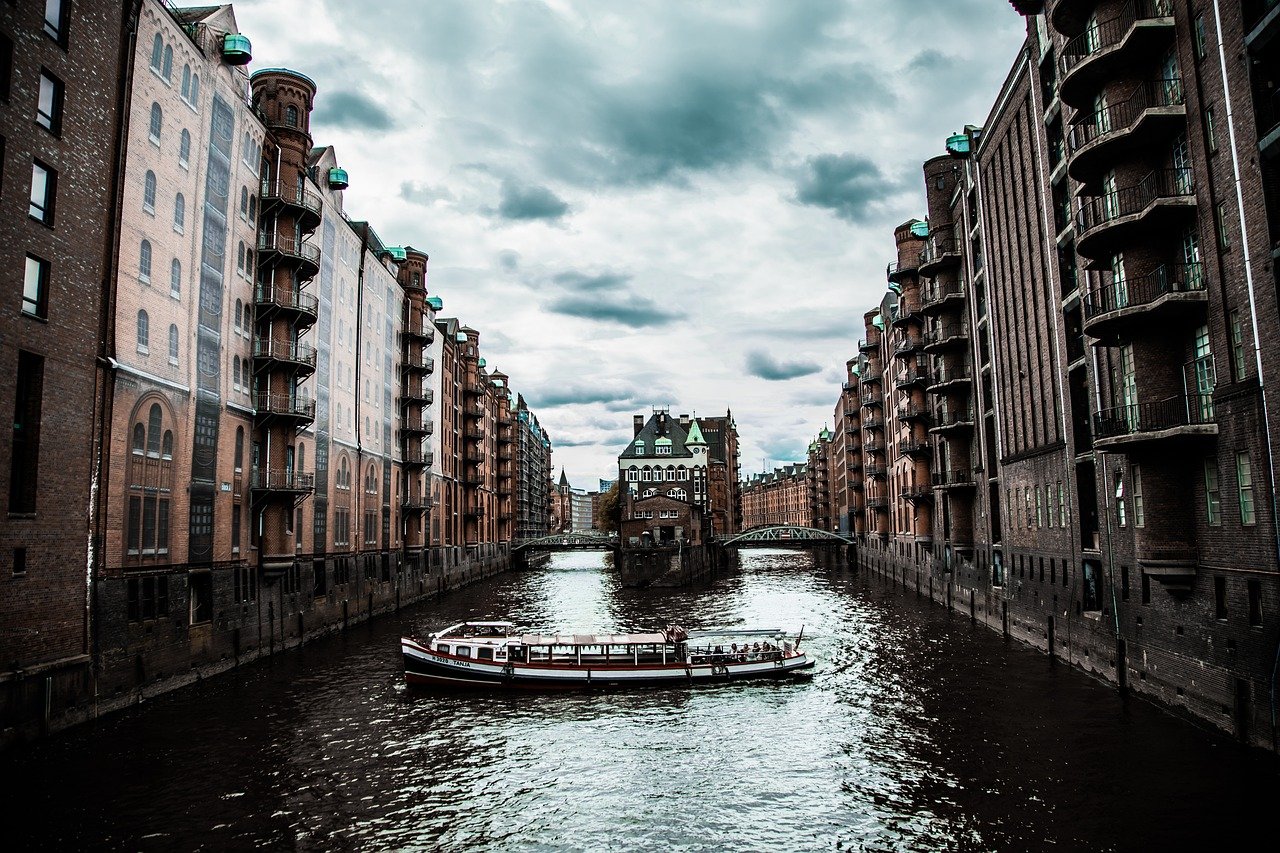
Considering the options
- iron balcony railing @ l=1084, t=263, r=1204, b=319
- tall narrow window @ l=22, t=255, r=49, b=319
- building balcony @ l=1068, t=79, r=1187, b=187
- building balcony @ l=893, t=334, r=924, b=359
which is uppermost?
building balcony @ l=893, t=334, r=924, b=359

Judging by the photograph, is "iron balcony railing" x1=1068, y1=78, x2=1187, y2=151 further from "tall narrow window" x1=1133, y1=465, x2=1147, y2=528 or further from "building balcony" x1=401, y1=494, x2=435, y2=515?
"building balcony" x1=401, y1=494, x2=435, y2=515

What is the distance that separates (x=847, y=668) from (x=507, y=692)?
16.8 meters

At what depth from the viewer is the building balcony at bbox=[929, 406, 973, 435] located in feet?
186

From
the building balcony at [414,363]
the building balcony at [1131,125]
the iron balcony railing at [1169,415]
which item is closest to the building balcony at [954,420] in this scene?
the building balcony at [1131,125]

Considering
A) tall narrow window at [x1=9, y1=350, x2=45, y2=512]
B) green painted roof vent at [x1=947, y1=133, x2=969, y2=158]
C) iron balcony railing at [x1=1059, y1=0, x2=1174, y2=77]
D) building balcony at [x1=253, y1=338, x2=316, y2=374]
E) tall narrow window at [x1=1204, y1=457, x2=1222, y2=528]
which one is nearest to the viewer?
tall narrow window at [x1=1204, y1=457, x2=1222, y2=528]

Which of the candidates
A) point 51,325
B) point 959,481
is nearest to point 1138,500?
point 959,481

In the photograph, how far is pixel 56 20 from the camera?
91.7 ft

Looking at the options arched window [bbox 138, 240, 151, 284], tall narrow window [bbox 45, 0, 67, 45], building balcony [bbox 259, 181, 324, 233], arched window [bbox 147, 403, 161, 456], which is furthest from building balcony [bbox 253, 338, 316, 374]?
tall narrow window [bbox 45, 0, 67, 45]

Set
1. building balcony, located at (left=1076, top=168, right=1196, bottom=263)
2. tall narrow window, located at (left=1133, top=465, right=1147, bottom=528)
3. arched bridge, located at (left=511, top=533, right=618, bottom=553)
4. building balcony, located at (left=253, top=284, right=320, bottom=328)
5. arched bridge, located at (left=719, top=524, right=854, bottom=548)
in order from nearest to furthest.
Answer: building balcony, located at (left=1076, top=168, right=1196, bottom=263) → tall narrow window, located at (left=1133, top=465, right=1147, bottom=528) → building balcony, located at (left=253, top=284, right=320, bottom=328) → arched bridge, located at (left=511, top=533, right=618, bottom=553) → arched bridge, located at (left=719, top=524, right=854, bottom=548)

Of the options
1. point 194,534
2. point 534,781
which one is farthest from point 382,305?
point 534,781

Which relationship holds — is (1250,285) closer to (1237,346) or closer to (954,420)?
(1237,346)

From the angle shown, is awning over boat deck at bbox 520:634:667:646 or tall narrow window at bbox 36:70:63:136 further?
awning over boat deck at bbox 520:634:667:646

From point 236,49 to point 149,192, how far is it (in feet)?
36.8

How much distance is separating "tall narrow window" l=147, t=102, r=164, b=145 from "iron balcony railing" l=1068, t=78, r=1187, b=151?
35425mm
